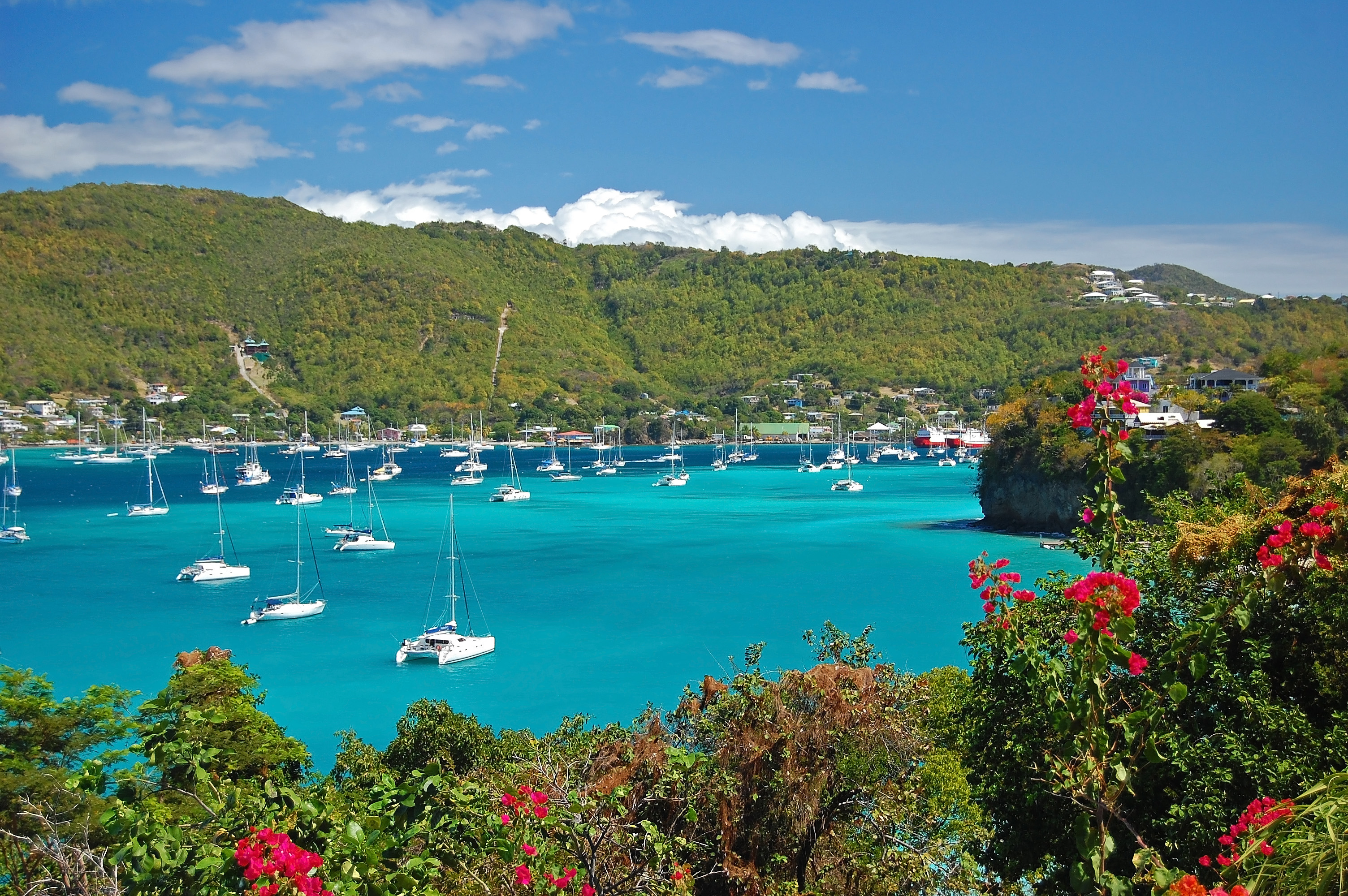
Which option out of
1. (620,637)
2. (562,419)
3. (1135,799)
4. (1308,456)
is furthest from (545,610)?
(562,419)

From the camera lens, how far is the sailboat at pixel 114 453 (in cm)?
11031

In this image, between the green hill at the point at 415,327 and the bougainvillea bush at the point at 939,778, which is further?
the green hill at the point at 415,327

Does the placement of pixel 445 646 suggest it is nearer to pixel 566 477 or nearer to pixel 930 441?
pixel 566 477

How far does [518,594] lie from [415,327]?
133764 mm

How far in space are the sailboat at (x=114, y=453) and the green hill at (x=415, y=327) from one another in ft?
29.4

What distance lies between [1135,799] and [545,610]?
31737mm

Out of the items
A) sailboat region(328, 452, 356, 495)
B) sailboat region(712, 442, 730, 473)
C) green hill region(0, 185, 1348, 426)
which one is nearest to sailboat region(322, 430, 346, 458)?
green hill region(0, 185, 1348, 426)

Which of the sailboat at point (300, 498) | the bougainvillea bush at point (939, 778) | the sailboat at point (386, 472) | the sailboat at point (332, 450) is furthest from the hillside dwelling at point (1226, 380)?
the sailboat at point (332, 450)

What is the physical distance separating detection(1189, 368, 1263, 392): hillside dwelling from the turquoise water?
16146 mm

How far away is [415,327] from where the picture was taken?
168 m

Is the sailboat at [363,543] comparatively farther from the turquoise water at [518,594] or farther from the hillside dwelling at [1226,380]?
the hillside dwelling at [1226,380]

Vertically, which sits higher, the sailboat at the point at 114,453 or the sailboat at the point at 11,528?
the sailboat at the point at 114,453

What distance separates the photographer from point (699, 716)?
12.4 meters

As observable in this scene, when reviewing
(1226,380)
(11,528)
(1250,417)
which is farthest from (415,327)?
(1250,417)
